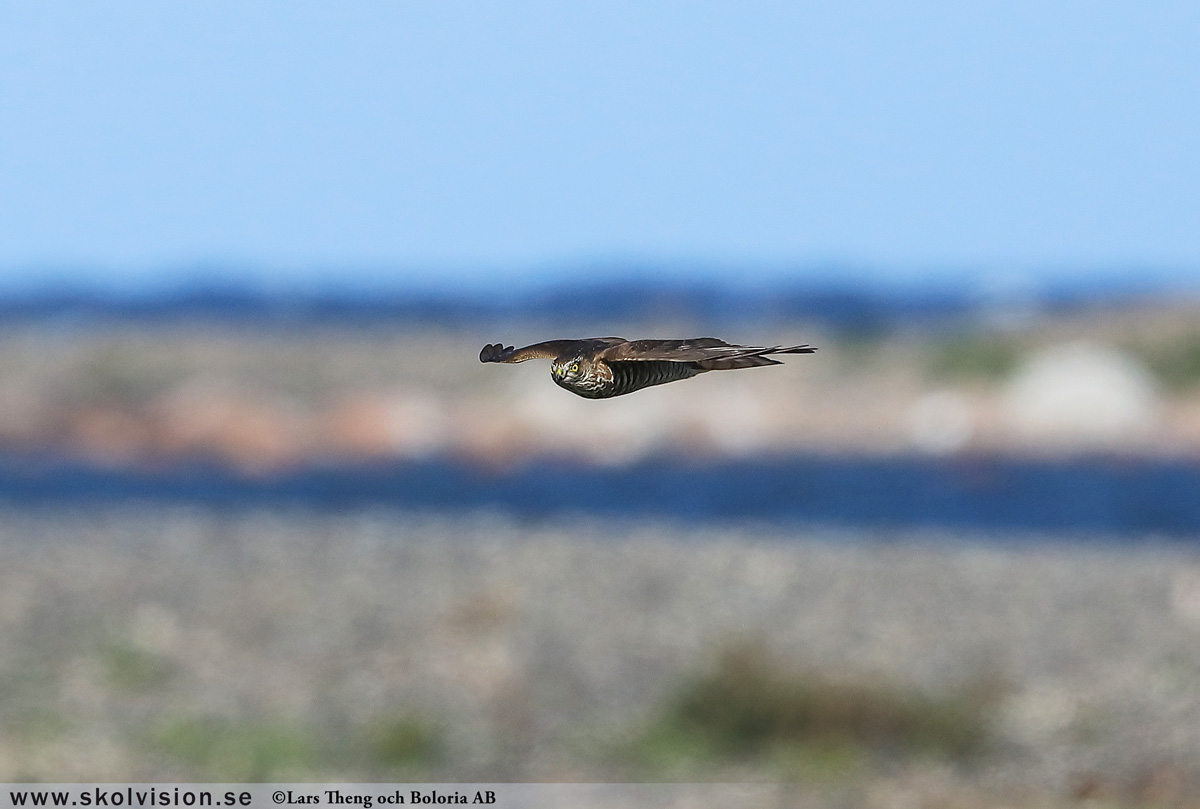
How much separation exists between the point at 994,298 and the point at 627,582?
178 feet

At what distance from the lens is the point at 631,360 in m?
4.01

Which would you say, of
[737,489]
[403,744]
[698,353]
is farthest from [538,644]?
[698,353]

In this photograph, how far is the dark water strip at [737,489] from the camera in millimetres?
32438

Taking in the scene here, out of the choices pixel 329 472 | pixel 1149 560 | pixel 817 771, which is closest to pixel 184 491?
pixel 329 472

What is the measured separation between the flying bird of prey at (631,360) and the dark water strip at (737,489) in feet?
88.1

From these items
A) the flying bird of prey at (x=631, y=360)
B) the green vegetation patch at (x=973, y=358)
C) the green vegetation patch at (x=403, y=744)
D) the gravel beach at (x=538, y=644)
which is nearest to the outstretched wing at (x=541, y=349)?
the flying bird of prey at (x=631, y=360)

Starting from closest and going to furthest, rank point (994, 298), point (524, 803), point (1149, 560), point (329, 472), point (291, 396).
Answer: point (524, 803), point (1149, 560), point (329, 472), point (291, 396), point (994, 298)

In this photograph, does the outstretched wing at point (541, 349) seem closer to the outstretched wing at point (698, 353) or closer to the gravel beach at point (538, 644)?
the outstretched wing at point (698, 353)

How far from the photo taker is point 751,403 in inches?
1941

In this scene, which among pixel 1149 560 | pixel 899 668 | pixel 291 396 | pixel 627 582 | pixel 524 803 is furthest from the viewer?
pixel 291 396

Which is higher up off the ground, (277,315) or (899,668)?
(277,315)

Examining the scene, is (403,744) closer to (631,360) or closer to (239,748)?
(239,748)

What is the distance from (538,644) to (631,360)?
17.7m

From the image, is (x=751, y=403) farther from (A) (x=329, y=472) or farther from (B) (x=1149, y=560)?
(B) (x=1149, y=560)
